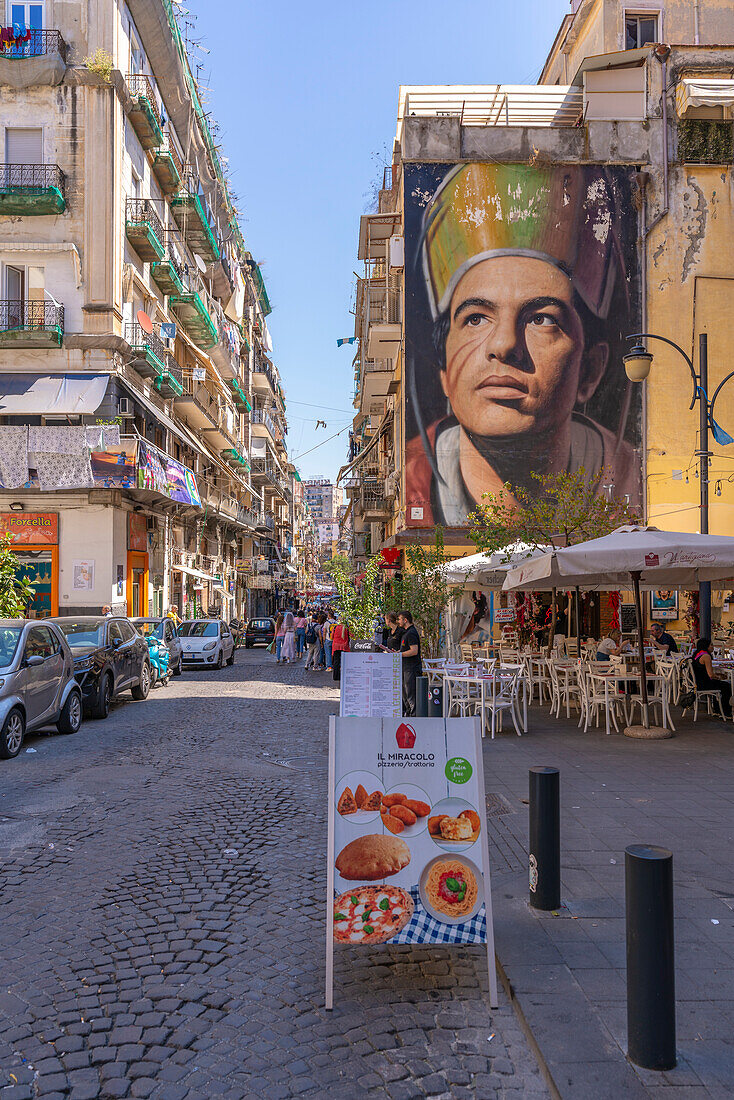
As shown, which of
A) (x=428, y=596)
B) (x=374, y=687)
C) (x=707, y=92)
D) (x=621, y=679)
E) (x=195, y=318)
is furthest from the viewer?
(x=195, y=318)

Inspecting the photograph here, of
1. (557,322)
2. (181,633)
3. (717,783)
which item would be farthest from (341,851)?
(557,322)

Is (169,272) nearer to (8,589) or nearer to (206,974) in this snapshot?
(8,589)

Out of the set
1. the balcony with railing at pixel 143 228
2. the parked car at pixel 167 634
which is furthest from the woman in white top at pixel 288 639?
the balcony with railing at pixel 143 228

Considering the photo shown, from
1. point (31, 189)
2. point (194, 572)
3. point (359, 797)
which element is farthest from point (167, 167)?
point (359, 797)

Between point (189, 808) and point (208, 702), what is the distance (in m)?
8.82

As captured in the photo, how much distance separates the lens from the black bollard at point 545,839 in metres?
4.73

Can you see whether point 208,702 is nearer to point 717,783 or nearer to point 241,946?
point 717,783

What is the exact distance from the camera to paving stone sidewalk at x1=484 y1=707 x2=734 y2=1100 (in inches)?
→ 125

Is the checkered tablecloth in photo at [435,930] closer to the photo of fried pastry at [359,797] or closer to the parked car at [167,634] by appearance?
the photo of fried pastry at [359,797]

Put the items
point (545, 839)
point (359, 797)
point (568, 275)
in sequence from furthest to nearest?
point (568, 275) < point (545, 839) < point (359, 797)

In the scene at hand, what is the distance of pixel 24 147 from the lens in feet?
87.1

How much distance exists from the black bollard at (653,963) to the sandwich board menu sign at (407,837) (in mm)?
829

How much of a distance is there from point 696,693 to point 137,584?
20.3 m

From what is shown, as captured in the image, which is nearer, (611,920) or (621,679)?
(611,920)
